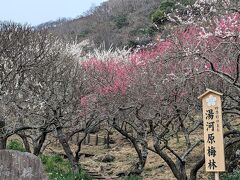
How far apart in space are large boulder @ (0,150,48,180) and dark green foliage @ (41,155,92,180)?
203 inches

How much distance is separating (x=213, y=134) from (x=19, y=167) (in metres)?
4.30

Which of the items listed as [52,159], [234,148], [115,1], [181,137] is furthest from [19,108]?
[115,1]

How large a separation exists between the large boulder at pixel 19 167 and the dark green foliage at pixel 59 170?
514 cm

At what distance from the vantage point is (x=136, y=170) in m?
17.4

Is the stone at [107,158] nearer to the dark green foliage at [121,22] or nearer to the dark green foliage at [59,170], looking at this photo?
the dark green foliage at [59,170]

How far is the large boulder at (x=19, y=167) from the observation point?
30.7 ft

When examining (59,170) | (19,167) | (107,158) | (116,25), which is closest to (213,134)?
(19,167)

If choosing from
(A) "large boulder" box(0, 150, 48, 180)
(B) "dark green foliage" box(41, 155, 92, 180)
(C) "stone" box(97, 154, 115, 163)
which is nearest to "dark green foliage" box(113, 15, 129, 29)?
(C) "stone" box(97, 154, 115, 163)

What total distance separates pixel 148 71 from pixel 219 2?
7043 millimetres

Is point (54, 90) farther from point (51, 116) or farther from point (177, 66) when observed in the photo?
point (177, 66)

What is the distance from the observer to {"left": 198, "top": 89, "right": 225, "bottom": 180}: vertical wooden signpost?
855 centimetres

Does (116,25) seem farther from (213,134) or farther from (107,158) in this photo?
(213,134)

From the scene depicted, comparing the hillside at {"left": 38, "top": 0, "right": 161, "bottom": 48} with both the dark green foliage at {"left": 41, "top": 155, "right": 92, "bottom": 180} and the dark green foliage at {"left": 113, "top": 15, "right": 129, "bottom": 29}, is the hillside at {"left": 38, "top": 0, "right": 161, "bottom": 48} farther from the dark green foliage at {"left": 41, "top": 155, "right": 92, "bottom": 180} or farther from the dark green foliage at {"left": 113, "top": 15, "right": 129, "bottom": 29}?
the dark green foliage at {"left": 41, "top": 155, "right": 92, "bottom": 180}

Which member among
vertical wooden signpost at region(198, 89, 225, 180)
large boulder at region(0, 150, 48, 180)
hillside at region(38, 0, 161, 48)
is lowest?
large boulder at region(0, 150, 48, 180)
